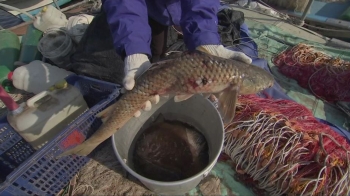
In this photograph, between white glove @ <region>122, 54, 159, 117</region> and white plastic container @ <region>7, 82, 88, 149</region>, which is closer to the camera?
white glove @ <region>122, 54, 159, 117</region>

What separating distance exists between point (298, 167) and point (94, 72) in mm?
2286

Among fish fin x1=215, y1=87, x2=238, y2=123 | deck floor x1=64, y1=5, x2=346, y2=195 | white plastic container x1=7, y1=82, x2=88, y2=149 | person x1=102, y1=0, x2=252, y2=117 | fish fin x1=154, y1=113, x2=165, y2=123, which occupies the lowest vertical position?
deck floor x1=64, y1=5, x2=346, y2=195

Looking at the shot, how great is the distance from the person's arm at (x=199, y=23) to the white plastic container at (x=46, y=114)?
1249 mm

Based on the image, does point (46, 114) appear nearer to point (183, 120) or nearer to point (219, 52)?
point (183, 120)

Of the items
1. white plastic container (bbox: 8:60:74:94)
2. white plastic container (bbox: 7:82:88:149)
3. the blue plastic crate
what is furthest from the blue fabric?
white plastic container (bbox: 8:60:74:94)

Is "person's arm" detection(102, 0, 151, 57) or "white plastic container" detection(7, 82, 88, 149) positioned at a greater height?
"person's arm" detection(102, 0, 151, 57)

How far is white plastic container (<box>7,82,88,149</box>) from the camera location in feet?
7.10

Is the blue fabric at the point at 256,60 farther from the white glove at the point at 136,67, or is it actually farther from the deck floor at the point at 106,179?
the white glove at the point at 136,67

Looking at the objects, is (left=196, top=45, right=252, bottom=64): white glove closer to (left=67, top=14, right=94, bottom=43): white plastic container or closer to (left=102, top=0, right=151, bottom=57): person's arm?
(left=102, top=0, right=151, bottom=57): person's arm

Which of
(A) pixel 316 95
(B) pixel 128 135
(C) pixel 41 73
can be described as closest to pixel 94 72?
(C) pixel 41 73

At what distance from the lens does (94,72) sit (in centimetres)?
287

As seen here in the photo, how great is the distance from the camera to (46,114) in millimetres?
2264

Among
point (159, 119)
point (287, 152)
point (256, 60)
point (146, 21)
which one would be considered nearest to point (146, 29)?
point (146, 21)

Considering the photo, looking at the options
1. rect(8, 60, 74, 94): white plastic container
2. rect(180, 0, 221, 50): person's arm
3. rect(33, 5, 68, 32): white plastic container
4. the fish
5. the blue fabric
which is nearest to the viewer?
the fish
